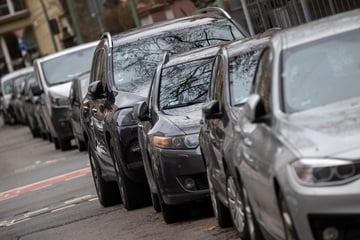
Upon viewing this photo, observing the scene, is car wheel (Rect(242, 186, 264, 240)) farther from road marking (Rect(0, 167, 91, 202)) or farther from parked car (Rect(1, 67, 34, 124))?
parked car (Rect(1, 67, 34, 124))

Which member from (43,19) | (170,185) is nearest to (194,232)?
(170,185)

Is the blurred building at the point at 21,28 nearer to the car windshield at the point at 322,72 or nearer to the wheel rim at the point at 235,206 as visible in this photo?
the wheel rim at the point at 235,206

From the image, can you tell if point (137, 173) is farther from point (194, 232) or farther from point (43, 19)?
point (43, 19)

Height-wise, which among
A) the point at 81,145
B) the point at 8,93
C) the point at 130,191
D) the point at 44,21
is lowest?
the point at 8,93

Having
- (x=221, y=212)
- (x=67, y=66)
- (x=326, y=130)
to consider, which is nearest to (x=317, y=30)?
(x=326, y=130)

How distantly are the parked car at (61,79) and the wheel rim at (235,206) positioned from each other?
17.2m

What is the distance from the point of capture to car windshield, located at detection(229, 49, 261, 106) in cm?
1110

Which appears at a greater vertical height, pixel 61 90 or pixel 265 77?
pixel 265 77

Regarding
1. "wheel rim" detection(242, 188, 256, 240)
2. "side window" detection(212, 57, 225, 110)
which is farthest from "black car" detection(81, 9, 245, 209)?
"wheel rim" detection(242, 188, 256, 240)

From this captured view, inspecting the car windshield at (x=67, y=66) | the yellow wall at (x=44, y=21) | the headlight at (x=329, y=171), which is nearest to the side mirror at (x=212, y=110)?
the headlight at (x=329, y=171)

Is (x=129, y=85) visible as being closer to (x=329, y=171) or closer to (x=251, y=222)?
(x=251, y=222)

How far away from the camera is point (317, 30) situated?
9359 mm

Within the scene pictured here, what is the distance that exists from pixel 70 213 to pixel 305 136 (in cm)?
843

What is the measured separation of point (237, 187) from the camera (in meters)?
10.1
